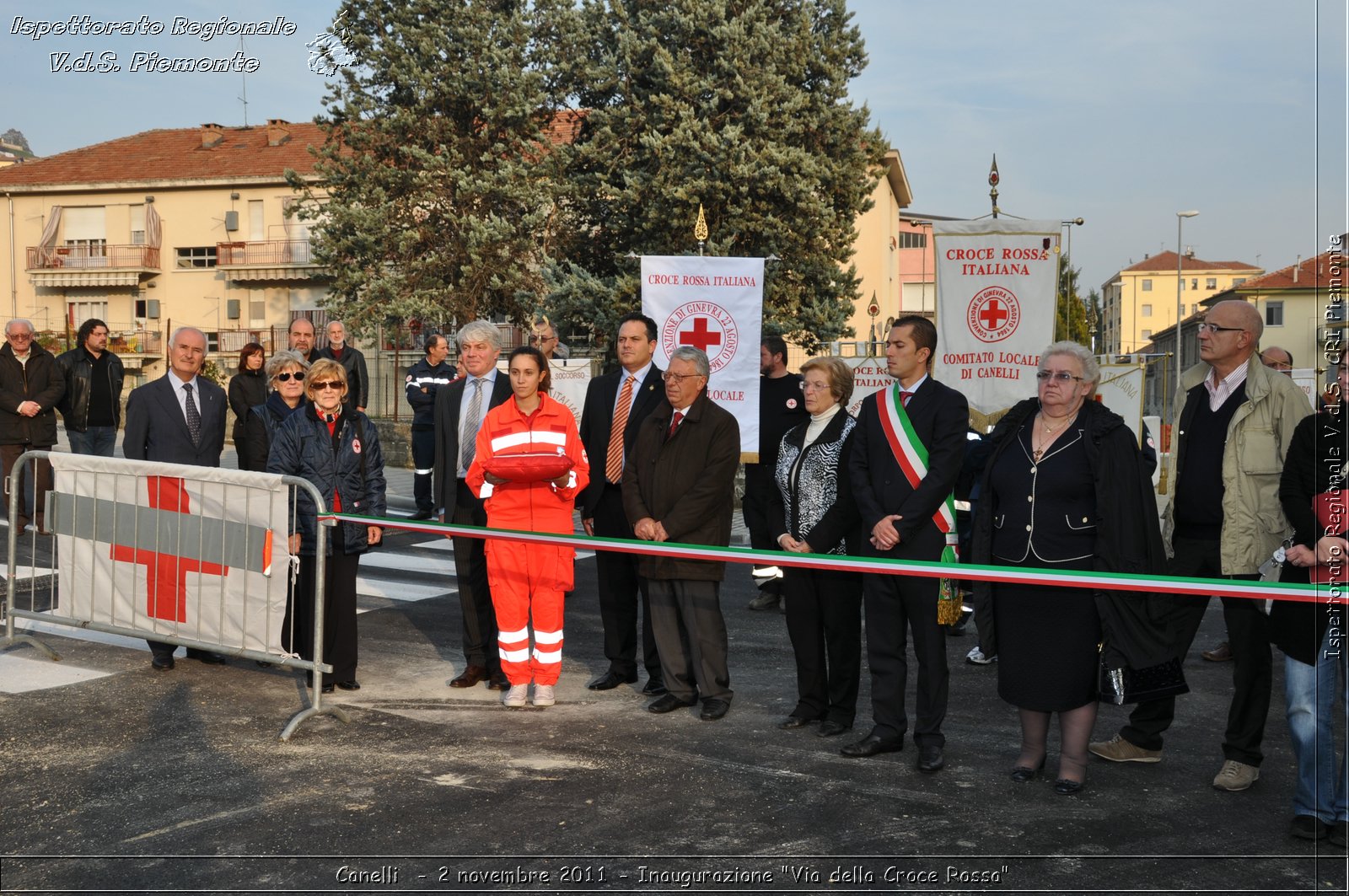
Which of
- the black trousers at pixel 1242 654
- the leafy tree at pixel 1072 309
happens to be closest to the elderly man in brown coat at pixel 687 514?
the black trousers at pixel 1242 654

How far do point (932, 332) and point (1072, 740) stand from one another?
2.03 m

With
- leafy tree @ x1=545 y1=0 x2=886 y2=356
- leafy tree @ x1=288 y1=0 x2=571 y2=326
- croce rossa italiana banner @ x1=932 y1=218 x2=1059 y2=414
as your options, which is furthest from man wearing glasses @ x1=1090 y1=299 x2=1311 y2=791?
leafy tree @ x1=288 y1=0 x2=571 y2=326

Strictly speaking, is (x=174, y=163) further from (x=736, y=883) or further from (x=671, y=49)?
(x=736, y=883)

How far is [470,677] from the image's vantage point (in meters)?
7.26

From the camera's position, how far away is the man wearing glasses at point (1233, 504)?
5.34 m

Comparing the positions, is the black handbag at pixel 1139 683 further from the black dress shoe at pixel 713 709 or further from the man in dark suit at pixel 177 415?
the man in dark suit at pixel 177 415

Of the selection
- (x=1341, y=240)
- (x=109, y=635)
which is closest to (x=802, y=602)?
(x=1341, y=240)

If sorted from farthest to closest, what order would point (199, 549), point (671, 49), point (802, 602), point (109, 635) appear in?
1. point (671, 49)
2. point (109, 635)
3. point (199, 549)
4. point (802, 602)

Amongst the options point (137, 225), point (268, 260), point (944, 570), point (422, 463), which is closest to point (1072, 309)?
point (268, 260)

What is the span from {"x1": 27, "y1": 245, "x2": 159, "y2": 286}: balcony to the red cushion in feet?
150

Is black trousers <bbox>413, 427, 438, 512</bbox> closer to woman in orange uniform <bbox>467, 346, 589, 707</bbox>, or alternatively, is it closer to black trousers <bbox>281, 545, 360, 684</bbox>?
black trousers <bbox>281, 545, 360, 684</bbox>

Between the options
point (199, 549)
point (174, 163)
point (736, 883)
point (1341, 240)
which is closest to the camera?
point (736, 883)

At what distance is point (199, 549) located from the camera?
6.84 meters

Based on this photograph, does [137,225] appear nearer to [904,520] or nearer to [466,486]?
[466,486]
